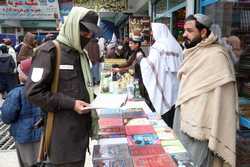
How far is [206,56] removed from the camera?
2.37 meters

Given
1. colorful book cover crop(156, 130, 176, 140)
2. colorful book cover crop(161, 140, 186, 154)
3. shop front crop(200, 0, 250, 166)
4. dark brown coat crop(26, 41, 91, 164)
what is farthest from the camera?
shop front crop(200, 0, 250, 166)

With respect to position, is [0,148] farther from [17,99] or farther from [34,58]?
[34,58]

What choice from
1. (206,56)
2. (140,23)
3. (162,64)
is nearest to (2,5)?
(140,23)

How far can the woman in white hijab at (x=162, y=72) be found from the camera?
11.7 feet

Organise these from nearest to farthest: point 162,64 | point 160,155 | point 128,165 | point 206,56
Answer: point 128,165, point 160,155, point 206,56, point 162,64

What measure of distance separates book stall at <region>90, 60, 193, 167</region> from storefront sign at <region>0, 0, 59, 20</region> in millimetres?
13939

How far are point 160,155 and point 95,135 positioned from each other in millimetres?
447

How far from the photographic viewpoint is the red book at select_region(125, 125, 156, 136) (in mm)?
2404

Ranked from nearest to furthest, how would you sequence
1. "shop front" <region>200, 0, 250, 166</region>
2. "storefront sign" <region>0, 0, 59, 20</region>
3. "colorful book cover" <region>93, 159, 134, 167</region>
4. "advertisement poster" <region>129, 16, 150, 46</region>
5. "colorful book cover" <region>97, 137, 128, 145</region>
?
"colorful book cover" <region>93, 159, 134, 167</region> → "colorful book cover" <region>97, 137, 128, 145</region> → "shop front" <region>200, 0, 250, 166</region> → "advertisement poster" <region>129, 16, 150, 46</region> → "storefront sign" <region>0, 0, 59, 20</region>

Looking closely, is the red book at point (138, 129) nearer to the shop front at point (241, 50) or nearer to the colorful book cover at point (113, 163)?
the colorful book cover at point (113, 163)

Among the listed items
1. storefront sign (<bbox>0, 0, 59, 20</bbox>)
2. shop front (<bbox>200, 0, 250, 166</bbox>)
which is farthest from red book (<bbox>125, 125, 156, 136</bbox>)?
storefront sign (<bbox>0, 0, 59, 20</bbox>)

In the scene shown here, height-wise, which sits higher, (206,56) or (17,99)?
(206,56)

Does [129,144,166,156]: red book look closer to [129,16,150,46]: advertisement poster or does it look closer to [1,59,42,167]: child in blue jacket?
[1,59,42,167]: child in blue jacket

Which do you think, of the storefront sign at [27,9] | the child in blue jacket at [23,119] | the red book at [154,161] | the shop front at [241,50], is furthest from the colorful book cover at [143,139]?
the storefront sign at [27,9]
